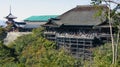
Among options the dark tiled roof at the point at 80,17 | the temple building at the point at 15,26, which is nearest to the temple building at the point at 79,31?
the dark tiled roof at the point at 80,17

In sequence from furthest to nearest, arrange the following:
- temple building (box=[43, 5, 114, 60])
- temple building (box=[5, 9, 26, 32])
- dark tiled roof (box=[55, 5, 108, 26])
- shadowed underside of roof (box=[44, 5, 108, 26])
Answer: temple building (box=[5, 9, 26, 32]), dark tiled roof (box=[55, 5, 108, 26]), shadowed underside of roof (box=[44, 5, 108, 26]), temple building (box=[43, 5, 114, 60])

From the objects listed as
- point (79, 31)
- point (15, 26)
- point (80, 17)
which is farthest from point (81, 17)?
point (15, 26)

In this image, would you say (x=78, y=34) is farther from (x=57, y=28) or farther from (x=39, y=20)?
(x=39, y=20)

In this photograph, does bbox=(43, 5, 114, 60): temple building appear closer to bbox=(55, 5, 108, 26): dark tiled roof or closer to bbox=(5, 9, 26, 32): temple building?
bbox=(55, 5, 108, 26): dark tiled roof

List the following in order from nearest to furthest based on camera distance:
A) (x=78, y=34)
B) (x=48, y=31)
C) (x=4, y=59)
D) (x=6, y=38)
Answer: (x=4, y=59) → (x=78, y=34) → (x=48, y=31) → (x=6, y=38)

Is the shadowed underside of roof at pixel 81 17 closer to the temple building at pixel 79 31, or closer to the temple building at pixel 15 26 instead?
the temple building at pixel 79 31

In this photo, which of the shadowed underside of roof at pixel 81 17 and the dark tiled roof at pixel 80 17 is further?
the dark tiled roof at pixel 80 17

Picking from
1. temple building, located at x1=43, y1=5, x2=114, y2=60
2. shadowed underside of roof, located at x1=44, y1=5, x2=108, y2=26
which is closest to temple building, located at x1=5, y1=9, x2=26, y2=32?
temple building, located at x1=43, y1=5, x2=114, y2=60

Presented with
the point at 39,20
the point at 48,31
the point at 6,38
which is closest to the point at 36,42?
the point at 48,31
